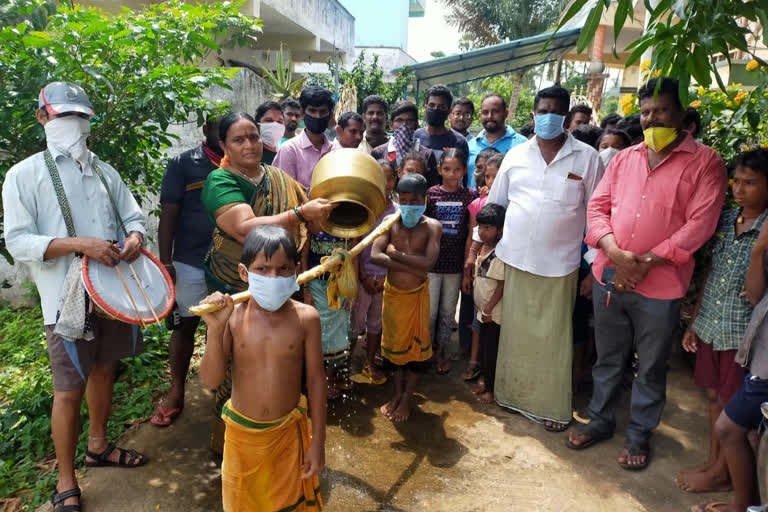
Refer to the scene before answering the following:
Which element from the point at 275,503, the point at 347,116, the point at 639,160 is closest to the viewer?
the point at 275,503

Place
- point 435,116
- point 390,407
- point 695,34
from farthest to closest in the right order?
point 435,116 → point 390,407 → point 695,34

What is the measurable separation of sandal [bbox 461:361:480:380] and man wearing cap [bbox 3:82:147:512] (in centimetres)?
271

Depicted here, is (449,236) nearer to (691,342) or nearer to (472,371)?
(472,371)

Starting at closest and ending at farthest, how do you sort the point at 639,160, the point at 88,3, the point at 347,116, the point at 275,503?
the point at 275,503, the point at 639,160, the point at 347,116, the point at 88,3

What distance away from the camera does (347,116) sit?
421 centimetres

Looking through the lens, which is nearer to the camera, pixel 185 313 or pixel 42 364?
pixel 185 313

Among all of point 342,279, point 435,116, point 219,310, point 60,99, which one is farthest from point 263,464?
point 435,116

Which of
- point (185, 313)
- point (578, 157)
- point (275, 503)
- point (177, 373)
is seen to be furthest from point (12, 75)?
point (578, 157)

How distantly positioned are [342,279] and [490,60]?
8.93 m

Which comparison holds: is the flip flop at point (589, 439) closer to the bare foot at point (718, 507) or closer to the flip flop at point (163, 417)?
the bare foot at point (718, 507)

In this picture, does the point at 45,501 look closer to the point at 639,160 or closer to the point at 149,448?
the point at 149,448

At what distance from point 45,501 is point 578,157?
371 cm

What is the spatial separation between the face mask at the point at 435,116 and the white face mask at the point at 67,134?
3076 mm

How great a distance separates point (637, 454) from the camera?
313 cm
